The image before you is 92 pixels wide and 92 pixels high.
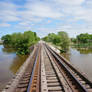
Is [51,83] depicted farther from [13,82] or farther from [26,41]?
[26,41]

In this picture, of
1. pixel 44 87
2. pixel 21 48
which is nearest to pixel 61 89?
pixel 44 87

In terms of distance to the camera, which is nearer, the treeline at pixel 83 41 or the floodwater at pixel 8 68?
the floodwater at pixel 8 68

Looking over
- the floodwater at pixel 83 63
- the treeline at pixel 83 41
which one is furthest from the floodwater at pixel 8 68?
the treeline at pixel 83 41

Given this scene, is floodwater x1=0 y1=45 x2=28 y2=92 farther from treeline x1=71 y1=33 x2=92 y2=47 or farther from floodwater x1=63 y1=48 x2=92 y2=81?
treeline x1=71 y1=33 x2=92 y2=47

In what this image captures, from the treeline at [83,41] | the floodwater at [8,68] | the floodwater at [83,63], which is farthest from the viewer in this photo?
the treeline at [83,41]

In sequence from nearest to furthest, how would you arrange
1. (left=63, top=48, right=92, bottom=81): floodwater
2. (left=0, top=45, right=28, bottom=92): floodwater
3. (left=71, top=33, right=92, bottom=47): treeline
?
(left=0, top=45, right=28, bottom=92): floodwater → (left=63, top=48, right=92, bottom=81): floodwater → (left=71, top=33, right=92, bottom=47): treeline

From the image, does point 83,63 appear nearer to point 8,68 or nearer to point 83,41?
point 8,68

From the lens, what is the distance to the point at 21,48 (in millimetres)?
25281

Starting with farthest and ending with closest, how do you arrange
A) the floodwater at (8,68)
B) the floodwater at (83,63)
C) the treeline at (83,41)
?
the treeline at (83,41) → the floodwater at (83,63) → the floodwater at (8,68)

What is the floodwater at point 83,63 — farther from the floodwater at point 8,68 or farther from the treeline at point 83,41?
the treeline at point 83,41

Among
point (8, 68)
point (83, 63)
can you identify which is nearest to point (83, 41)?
point (83, 63)

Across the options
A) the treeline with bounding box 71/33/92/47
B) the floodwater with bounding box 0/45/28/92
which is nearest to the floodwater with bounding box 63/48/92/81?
Result: the floodwater with bounding box 0/45/28/92

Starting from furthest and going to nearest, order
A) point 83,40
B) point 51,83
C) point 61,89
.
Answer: point 83,40
point 51,83
point 61,89

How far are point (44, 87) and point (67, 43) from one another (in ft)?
92.7
